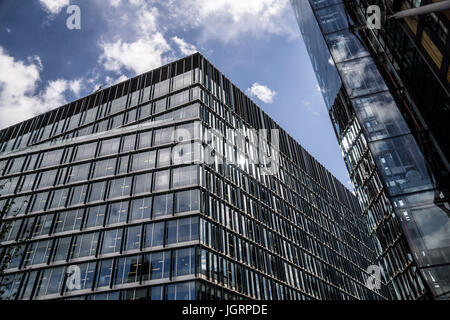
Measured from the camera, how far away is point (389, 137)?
14.5m

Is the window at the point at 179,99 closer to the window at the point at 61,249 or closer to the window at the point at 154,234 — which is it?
the window at the point at 154,234

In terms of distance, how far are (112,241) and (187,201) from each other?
10.1 m

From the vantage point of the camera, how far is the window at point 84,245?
38250mm

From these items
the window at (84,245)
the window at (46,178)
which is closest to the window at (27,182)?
the window at (46,178)

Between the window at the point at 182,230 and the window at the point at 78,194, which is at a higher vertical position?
the window at the point at 78,194

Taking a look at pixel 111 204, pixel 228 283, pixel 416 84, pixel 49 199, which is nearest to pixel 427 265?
pixel 416 84

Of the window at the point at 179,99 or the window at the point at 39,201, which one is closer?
the window at the point at 39,201

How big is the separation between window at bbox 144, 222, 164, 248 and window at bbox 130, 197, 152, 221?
1525mm

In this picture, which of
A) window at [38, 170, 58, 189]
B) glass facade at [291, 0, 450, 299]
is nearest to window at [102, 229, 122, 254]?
window at [38, 170, 58, 189]

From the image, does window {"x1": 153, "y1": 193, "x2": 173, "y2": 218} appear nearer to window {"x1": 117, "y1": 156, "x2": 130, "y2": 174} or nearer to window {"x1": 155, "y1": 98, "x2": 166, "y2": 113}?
window {"x1": 117, "y1": 156, "x2": 130, "y2": 174}

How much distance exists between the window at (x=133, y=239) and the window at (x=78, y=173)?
42.4ft

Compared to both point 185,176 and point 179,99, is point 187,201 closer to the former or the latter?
point 185,176

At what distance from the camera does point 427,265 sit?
11.8 metres

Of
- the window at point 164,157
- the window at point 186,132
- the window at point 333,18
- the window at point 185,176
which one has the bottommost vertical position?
the window at point 333,18
